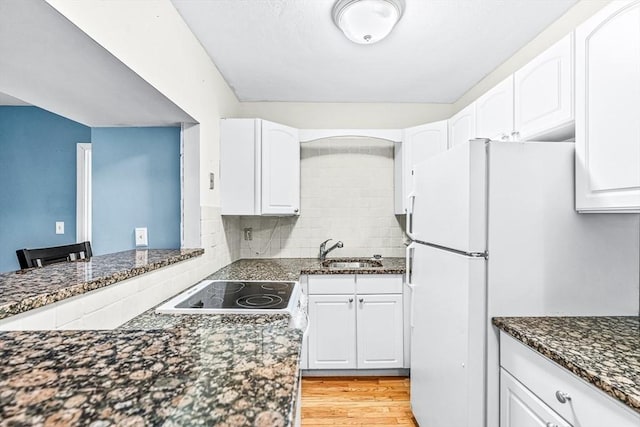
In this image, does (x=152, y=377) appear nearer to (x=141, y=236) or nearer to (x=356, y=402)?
(x=141, y=236)

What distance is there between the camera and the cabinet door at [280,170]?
8.51ft

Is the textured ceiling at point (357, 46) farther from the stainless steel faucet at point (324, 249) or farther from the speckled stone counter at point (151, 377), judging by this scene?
the speckled stone counter at point (151, 377)

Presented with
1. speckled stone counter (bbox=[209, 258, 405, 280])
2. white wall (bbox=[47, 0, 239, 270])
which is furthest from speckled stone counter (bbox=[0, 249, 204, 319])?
speckled stone counter (bbox=[209, 258, 405, 280])

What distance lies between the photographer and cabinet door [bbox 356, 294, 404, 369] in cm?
253

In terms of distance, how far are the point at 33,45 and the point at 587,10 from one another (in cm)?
237

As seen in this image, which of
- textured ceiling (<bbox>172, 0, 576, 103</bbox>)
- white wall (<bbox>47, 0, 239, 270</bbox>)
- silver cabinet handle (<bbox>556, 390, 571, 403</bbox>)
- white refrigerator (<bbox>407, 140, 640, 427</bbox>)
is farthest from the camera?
textured ceiling (<bbox>172, 0, 576, 103</bbox>)

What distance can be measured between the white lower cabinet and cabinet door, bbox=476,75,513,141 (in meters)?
1.24

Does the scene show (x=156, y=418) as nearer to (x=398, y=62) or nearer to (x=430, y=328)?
(x=430, y=328)

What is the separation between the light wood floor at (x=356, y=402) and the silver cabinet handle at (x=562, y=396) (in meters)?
1.21

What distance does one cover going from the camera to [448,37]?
1.95 meters

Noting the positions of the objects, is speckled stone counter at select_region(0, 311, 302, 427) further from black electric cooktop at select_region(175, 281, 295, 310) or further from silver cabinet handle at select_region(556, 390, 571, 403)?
silver cabinet handle at select_region(556, 390, 571, 403)

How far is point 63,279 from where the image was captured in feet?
3.59

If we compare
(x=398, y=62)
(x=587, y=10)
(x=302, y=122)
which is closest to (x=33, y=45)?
(x=398, y=62)

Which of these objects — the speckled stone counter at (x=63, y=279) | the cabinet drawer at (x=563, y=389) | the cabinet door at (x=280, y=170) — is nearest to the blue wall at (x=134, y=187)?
the speckled stone counter at (x=63, y=279)
